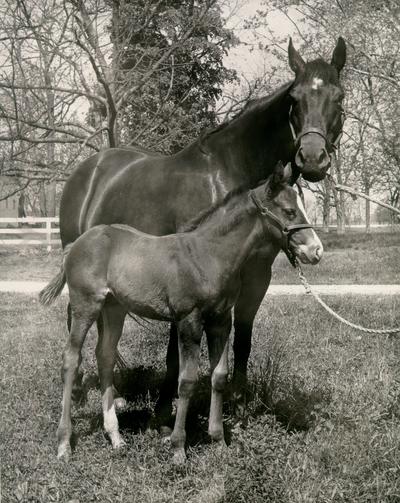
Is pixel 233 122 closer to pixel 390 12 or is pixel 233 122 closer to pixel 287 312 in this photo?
pixel 287 312

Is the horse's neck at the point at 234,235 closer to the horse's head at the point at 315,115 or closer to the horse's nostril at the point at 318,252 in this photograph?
the horse's nostril at the point at 318,252

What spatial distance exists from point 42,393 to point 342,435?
8.33 feet

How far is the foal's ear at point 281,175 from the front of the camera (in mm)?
3764

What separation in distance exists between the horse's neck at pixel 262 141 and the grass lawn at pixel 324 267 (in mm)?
8461

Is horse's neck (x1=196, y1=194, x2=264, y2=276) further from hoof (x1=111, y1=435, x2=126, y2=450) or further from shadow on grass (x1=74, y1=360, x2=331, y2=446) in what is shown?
hoof (x1=111, y1=435, x2=126, y2=450)

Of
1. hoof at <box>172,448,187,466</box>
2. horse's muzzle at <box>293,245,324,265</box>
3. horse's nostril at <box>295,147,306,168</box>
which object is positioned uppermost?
horse's nostril at <box>295,147,306,168</box>

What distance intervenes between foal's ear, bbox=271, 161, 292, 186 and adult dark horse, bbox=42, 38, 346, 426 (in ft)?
0.61

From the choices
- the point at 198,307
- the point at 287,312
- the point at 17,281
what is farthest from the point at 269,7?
the point at 198,307

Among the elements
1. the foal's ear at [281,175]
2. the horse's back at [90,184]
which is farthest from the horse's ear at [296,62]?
the horse's back at [90,184]

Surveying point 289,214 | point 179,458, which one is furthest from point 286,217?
point 179,458

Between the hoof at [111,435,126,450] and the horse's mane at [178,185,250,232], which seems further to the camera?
the hoof at [111,435,126,450]

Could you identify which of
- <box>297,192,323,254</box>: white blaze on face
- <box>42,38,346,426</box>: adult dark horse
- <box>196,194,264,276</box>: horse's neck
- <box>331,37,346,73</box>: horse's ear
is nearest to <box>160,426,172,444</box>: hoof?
<box>42,38,346,426</box>: adult dark horse

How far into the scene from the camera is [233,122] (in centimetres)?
450

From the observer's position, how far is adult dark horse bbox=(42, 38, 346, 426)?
4121mm
